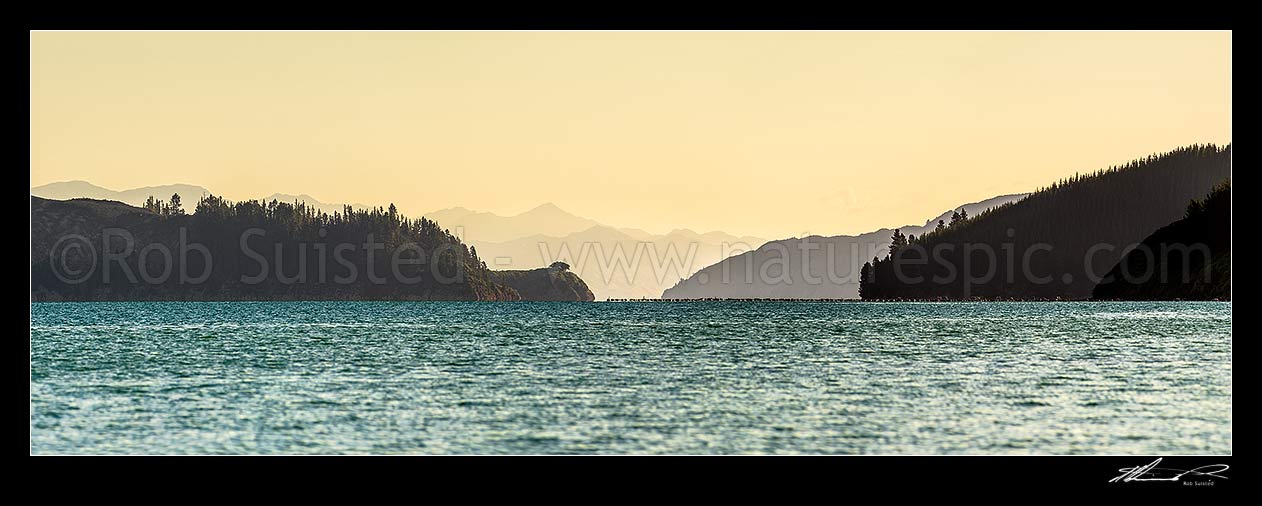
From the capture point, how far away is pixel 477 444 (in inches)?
1314

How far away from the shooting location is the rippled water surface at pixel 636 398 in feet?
111

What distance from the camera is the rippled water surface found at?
34.0m

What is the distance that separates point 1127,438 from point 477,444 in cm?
1765

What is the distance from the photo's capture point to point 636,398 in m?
44.7
